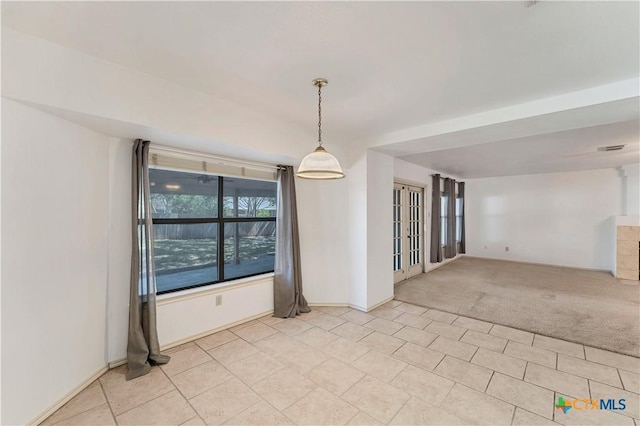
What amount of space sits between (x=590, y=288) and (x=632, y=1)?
571cm

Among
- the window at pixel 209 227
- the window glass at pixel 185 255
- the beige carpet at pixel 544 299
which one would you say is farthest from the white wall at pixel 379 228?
the window glass at pixel 185 255

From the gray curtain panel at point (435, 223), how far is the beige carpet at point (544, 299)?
407mm

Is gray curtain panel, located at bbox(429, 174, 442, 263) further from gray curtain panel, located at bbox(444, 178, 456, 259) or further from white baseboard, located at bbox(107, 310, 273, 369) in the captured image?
white baseboard, located at bbox(107, 310, 273, 369)

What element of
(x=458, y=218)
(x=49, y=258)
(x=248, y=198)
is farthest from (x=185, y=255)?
(x=458, y=218)

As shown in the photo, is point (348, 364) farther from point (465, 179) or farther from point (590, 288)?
point (465, 179)

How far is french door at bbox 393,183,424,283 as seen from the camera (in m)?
5.53

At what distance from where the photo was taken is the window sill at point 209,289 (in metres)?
2.93

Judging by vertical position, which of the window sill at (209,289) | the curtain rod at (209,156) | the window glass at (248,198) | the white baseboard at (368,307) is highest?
the curtain rod at (209,156)

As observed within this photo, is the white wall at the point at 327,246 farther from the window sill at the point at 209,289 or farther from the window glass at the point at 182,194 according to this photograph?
the window glass at the point at 182,194

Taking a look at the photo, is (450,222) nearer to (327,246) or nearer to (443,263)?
(443,263)

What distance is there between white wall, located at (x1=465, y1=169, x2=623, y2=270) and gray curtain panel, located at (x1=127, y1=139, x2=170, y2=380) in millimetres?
8800

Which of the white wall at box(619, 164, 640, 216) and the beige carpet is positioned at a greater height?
the white wall at box(619, 164, 640, 216)

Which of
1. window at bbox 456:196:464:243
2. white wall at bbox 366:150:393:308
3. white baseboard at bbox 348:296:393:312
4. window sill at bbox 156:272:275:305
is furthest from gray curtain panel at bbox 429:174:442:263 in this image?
window sill at bbox 156:272:275:305

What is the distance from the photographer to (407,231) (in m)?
5.81
